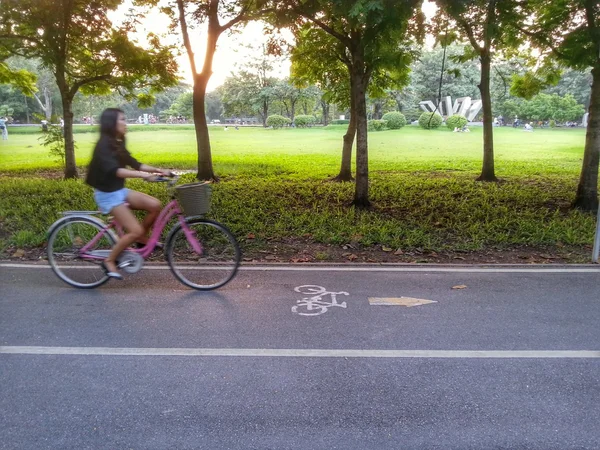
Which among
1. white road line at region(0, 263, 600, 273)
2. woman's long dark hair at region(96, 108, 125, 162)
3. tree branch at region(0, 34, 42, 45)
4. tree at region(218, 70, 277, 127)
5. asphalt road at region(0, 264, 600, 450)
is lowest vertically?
asphalt road at region(0, 264, 600, 450)

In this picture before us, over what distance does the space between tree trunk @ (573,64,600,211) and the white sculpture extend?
177ft

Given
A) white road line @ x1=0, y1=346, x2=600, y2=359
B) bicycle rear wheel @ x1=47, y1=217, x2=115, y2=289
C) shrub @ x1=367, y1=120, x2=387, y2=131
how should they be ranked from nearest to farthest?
white road line @ x1=0, y1=346, x2=600, y2=359 < bicycle rear wheel @ x1=47, y1=217, x2=115, y2=289 < shrub @ x1=367, y1=120, x2=387, y2=131

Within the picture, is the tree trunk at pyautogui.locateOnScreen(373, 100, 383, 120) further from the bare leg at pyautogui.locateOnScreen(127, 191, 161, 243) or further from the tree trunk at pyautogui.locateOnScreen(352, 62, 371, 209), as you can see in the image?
the bare leg at pyautogui.locateOnScreen(127, 191, 161, 243)

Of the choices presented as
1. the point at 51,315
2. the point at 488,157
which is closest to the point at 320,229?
the point at 51,315

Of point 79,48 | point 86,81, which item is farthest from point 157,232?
point 79,48

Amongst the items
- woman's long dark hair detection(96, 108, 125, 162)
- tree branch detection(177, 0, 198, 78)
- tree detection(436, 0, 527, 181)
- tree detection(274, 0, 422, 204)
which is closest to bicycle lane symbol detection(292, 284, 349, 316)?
woman's long dark hair detection(96, 108, 125, 162)

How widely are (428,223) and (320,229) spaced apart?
202cm

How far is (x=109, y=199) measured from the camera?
4.76 meters

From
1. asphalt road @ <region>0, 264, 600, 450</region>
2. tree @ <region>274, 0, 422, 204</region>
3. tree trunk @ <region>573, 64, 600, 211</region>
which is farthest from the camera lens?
tree trunk @ <region>573, 64, 600, 211</region>

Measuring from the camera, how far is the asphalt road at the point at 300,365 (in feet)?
9.20

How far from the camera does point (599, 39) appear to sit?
25.8 feet

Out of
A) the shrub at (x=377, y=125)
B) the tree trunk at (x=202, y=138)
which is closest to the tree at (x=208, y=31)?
the tree trunk at (x=202, y=138)

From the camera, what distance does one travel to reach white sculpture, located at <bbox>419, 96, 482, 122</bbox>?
200ft

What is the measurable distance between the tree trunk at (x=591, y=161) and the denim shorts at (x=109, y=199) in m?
8.32
